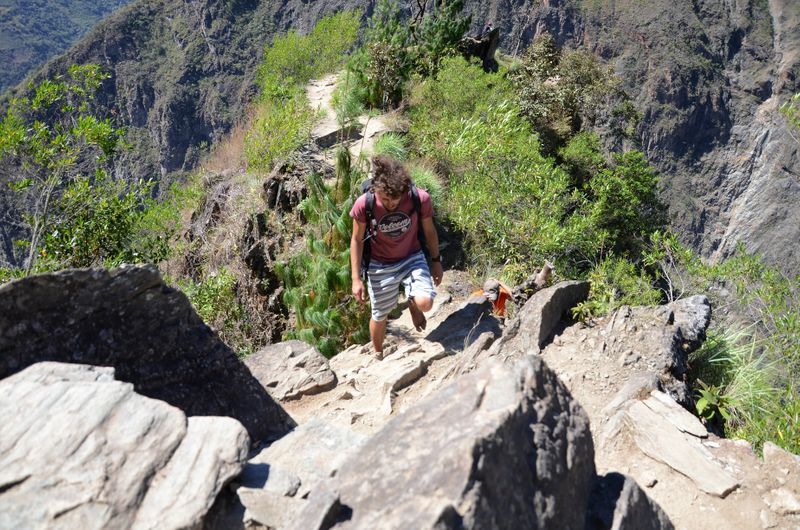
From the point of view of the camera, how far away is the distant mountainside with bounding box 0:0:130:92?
129750 mm

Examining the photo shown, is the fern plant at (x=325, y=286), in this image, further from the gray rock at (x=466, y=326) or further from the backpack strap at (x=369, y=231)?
the backpack strap at (x=369, y=231)

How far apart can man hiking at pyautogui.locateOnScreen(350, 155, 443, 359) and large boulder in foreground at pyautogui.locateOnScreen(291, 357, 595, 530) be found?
2157 millimetres

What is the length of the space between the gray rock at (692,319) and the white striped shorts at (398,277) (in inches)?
71.7

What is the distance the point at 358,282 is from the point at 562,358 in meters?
1.52

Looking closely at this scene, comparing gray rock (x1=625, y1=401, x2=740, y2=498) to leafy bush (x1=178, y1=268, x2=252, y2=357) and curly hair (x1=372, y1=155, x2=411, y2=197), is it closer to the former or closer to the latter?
curly hair (x1=372, y1=155, x2=411, y2=197)

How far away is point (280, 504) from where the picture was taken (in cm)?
227

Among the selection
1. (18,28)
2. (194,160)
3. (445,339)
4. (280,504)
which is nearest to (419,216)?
(445,339)

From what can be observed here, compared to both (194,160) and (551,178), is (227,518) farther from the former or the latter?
(194,160)

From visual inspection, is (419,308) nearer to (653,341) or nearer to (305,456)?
(653,341)

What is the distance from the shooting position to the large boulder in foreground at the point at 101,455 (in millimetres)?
1996

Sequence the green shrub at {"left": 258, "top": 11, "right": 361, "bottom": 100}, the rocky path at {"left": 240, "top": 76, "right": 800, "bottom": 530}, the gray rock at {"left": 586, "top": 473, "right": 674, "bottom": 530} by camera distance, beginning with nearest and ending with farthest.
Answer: the gray rock at {"left": 586, "top": 473, "right": 674, "bottom": 530}, the rocky path at {"left": 240, "top": 76, "right": 800, "bottom": 530}, the green shrub at {"left": 258, "top": 11, "right": 361, "bottom": 100}

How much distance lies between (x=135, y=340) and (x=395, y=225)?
6.60ft

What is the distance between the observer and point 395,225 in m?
4.48

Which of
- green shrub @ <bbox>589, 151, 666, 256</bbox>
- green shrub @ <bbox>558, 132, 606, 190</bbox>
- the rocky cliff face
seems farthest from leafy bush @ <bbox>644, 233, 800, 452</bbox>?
the rocky cliff face
